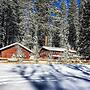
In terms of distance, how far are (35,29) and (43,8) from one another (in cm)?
615

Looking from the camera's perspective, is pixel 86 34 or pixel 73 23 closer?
pixel 86 34

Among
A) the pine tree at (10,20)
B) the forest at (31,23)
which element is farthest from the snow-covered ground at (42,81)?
the pine tree at (10,20)

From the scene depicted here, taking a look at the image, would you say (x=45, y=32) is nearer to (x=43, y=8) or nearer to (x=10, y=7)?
(x=43, y=8)

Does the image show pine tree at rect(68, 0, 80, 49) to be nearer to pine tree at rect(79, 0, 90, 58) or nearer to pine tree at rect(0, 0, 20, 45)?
pine tree at rect(0, 0, 20, 45)

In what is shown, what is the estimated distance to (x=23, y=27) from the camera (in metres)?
68.6

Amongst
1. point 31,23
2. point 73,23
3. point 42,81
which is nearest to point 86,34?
point 31,23

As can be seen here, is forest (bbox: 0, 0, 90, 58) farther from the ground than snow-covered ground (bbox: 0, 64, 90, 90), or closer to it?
farther from the ground

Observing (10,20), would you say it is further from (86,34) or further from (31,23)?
(86,34)

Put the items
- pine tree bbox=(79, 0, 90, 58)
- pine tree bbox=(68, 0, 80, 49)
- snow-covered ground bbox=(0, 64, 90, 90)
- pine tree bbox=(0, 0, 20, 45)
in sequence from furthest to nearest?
pine tree bbox=(68, 0, 80, 49) < pine tree bbox=(0, 0, 20, 45) < pine tree bbox=(79, 0, 90, 58) < snow-covered ground bbox=(0, 64, 90, 90)

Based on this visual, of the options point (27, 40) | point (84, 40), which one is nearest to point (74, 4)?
point (27, 40)

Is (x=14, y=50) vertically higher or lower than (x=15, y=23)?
lower

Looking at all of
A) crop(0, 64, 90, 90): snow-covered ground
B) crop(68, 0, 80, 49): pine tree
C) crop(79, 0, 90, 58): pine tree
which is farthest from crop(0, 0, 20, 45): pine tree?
crop(0, 64, 90, 90): snow-covered ground

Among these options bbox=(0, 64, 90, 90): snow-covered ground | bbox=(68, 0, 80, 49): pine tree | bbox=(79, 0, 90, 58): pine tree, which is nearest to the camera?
bbox=(0, 64, 90, 90): snow-covered ground

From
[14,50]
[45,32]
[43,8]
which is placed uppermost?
[43,8]
